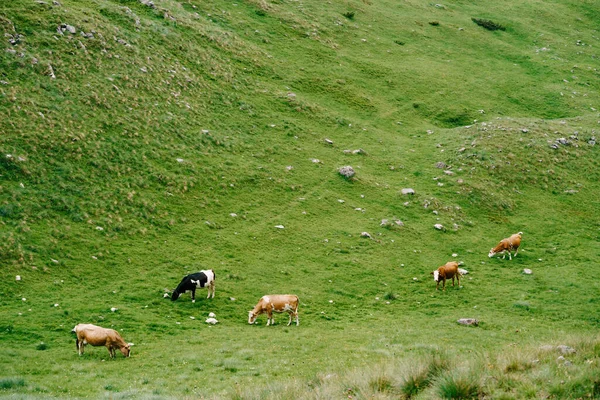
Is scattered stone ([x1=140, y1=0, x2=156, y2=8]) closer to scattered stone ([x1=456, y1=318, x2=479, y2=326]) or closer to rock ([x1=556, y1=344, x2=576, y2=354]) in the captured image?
scattered stone ([x1=456, y1=318, x2=479, y2=326])

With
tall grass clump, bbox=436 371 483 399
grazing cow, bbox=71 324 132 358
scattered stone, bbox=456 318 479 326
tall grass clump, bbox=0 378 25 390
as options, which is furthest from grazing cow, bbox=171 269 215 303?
tall grass clump, bbox=436 371 483 399

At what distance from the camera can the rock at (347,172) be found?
40.1 meters

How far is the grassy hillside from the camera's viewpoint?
18.7m

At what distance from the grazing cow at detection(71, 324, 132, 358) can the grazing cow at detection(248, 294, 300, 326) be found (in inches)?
243

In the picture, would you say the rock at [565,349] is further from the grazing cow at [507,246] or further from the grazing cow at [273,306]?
the grazing cow at [507,246]

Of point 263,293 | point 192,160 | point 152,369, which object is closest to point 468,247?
point 263,293

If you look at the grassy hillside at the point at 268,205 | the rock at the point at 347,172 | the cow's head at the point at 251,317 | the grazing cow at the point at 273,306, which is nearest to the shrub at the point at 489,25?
the grassy hillside at the point at 268,205

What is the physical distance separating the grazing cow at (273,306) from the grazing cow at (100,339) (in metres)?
6.16

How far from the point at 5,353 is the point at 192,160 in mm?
20694

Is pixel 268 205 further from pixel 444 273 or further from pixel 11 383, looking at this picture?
pixel 11 383

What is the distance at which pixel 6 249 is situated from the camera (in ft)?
81.3

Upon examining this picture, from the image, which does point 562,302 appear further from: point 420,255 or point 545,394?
point 545,394

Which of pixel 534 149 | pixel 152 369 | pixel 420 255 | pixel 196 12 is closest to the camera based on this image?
pixel 152 369

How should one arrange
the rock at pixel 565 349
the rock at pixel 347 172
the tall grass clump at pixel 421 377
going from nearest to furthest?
the tall grass clump at pixel 421 377 < the rock at pixel 565 349 < the rock at pixel 347 172
